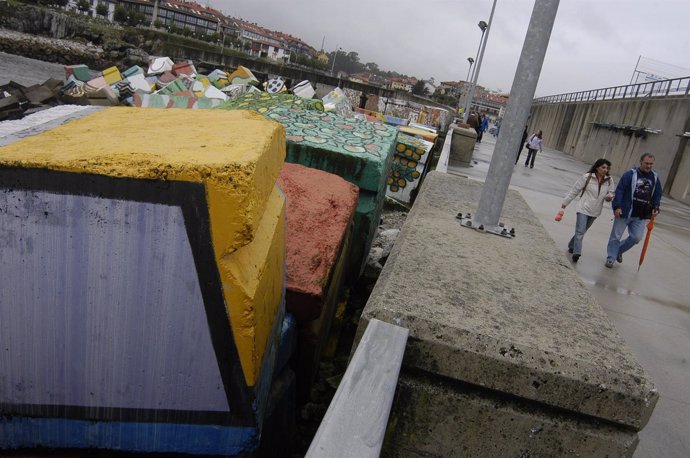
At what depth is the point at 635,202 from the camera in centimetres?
627

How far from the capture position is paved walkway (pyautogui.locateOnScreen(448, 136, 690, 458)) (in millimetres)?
2838

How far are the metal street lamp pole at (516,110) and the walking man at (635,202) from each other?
427 cm

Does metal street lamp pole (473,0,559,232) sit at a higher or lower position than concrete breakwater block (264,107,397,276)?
higher

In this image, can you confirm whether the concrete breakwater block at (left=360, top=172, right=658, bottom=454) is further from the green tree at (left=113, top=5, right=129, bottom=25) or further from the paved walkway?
the green tree at (left=113, top=5, right=129, bottom=25)

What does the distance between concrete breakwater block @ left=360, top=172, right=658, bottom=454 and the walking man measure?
4936 millimetres

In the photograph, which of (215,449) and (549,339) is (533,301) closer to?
(549,339)

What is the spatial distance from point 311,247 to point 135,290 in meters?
1.06

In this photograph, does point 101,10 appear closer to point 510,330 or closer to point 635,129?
point 635,129

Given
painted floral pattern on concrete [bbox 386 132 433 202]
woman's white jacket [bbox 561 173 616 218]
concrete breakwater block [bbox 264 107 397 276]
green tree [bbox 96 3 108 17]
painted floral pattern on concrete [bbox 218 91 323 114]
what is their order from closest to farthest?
concrete breakwater block [bbox 264 107 397 276], painted floral pattern on concrete [bbox 218 91 323 114], woman's white jacket [bbox 561 173 616 218], painted floral pattern on concrete [bbox 386 132 433 202], green tree [bbox 96 3 108 17]

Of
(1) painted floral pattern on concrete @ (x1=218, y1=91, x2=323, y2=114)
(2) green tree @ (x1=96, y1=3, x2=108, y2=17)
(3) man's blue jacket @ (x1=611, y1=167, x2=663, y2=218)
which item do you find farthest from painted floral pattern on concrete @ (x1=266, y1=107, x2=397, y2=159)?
(2) green tree @ (x1=96, y1=3, x2=108, y2=17)

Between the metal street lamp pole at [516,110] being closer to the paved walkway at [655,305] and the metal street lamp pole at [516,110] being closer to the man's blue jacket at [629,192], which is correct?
the paved walkway at [655,305]

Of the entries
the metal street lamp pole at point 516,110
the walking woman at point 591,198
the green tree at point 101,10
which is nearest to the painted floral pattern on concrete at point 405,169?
the walking woman at point 591,198

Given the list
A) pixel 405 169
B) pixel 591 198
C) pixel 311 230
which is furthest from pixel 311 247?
pixel 405 169

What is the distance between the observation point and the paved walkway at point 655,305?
284 cm
